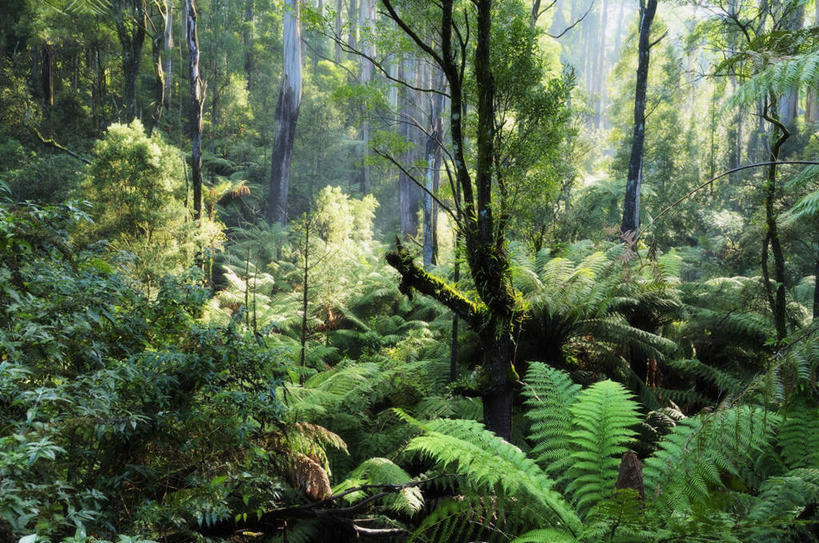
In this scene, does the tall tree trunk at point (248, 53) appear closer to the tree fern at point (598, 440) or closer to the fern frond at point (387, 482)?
the fern frond at point (387, 482)

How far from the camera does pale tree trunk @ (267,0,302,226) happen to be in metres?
15.9

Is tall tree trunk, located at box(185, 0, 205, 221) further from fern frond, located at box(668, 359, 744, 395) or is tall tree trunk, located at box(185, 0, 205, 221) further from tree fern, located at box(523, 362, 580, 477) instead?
fern frond, located at box(668, 359, 744, 395)

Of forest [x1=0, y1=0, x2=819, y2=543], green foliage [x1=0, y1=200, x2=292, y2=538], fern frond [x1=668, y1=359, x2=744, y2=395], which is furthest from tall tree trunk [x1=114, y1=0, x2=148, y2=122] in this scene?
fern frond [x1=668, y1=359, x2=744, y2=395]

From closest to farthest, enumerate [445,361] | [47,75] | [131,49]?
[445,361], [131,49], [47,75]

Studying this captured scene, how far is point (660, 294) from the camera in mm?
5465

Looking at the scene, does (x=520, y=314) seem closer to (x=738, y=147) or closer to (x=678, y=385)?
(x=678, y=385)

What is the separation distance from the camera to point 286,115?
1605cm

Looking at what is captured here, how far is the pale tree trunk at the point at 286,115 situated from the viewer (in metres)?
15.9

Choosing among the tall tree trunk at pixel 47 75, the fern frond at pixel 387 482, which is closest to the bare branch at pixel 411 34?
the fern frond at pixel 387 482

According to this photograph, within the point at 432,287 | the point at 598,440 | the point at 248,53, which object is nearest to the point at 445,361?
the point at 432,287

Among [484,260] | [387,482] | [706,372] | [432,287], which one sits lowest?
[387,482]

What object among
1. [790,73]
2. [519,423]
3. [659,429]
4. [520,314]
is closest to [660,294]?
[659,429]

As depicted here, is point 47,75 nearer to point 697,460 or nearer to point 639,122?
point 639,122

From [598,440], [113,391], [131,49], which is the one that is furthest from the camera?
[131,49]
